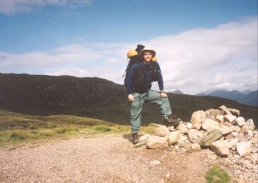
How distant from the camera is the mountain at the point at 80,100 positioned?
93.9 meters

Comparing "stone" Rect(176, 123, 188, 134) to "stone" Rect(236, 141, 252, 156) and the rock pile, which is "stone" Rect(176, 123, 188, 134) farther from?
"stone" Rect(236, 141, 252, 156)

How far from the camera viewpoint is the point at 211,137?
9070mm

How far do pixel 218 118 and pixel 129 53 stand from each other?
5530 mm

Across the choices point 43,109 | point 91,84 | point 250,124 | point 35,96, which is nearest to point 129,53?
point 250,124

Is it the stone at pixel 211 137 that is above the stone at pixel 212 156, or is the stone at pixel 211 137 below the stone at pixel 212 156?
above

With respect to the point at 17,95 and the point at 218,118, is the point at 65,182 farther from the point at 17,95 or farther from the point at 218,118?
the point at 17,95

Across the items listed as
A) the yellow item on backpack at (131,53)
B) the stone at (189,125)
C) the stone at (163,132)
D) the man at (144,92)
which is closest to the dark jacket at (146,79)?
the man at (144,92)

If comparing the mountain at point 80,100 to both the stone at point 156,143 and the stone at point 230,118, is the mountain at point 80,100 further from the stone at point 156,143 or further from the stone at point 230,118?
the stone at point 156,143

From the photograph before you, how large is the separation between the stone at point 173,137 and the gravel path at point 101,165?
379 millimetres

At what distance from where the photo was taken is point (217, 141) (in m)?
8.91

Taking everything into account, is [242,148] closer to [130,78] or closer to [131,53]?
[130,78]

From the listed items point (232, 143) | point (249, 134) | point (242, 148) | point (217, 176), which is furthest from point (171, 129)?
point (249, 134)

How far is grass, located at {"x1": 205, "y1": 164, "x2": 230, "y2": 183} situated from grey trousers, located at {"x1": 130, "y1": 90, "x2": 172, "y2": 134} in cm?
304

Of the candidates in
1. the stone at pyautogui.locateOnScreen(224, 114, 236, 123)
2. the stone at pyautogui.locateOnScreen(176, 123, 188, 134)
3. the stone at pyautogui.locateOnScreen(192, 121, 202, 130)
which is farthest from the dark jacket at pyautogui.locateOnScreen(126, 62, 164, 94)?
the stone at pyautogui.locateOnScreen(224, 114, 236, 123)
